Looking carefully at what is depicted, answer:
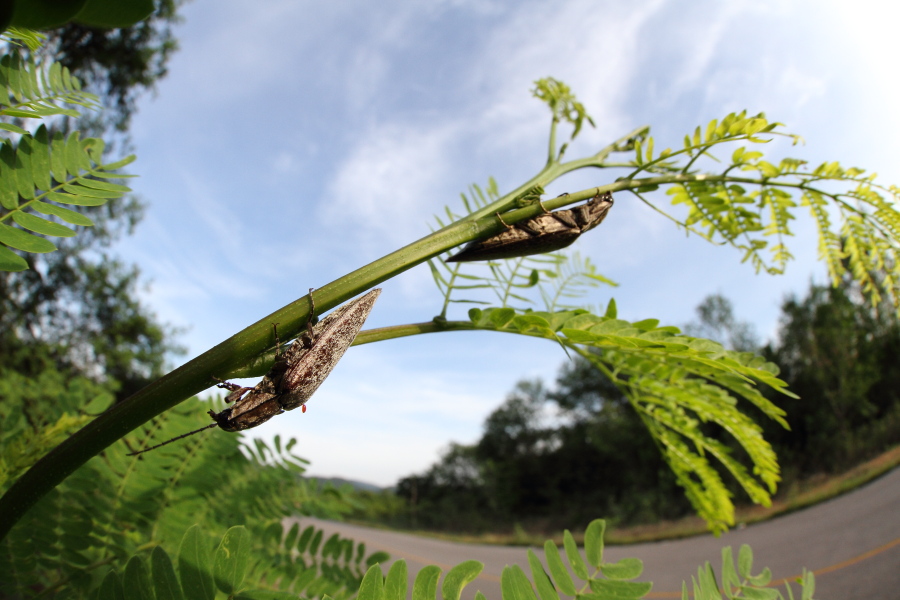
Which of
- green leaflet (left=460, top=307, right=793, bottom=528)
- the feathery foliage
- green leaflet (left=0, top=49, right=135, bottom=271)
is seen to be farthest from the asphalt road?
green leaflet (left=0, top=49, right=135, bottom=271)

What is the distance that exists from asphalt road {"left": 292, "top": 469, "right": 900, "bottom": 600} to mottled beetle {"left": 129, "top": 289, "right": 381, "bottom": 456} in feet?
15.6

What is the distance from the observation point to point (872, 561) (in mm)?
7371

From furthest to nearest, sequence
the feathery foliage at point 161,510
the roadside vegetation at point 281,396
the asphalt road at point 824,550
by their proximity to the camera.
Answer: the asphalt road at point 824,550
the feathery foliage at point 161,510
the roadside vegetation at point 281,396

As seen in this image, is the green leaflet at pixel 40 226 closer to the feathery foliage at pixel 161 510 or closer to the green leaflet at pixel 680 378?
the feathery foliage at pixel 161 510

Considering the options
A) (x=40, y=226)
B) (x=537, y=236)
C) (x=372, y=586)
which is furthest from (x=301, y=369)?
(x=40, y=226)

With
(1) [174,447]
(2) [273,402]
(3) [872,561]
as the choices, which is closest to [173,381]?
(2) [273,402]

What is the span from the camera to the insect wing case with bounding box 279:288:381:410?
734mm

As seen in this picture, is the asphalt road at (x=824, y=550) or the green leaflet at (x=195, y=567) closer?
the green leaflet at (x=195, y=567)

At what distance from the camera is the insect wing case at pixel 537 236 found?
2.86 ft

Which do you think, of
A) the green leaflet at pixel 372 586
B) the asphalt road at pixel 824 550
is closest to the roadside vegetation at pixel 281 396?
the green leaflet at pixel 372 586

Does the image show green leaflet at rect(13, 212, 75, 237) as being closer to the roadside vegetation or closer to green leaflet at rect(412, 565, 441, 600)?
the roadside vegetation

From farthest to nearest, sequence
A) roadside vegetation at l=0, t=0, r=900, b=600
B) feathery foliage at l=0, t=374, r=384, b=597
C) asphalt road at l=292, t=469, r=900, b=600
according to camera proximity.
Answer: asphalt road at l=292, t=469, r=900, b=600 < feathery foliage at l=0, t=374, r=384, b=597 < roadside vegetation at l=0, t=0, r=900, b=600

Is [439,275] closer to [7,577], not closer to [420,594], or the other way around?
[420,594]

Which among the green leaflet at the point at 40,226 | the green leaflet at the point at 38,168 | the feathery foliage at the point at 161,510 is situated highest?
the green leaflet at the point at 38,168
